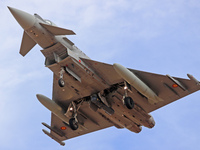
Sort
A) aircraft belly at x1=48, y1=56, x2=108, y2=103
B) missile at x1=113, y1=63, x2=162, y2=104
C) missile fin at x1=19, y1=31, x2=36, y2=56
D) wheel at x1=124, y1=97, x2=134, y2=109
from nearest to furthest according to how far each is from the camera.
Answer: missile at x1=113, y1=63, x2=162, y2=104, aircraft belly at x1=48, y1=56, x2=108, y2=103, wheel at x1=124, y1=97, x2=134, y2=109, missile fin at x1=19, y1=31, x2=36, y2=56

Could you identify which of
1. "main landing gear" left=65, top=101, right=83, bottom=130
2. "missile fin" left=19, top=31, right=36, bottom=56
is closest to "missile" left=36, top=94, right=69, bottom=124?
"main landing gear" left=65, top=101, right=83, bottom=130

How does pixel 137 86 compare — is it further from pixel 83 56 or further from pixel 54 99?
pixel 54 99

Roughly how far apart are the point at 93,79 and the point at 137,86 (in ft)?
10.5

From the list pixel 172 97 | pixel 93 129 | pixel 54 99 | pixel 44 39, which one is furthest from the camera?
pixel 93 129

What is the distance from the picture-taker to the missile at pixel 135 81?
2586 cm

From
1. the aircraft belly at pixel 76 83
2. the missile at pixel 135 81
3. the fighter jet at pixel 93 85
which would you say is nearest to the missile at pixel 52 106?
the fighter jet at pixel 93 85

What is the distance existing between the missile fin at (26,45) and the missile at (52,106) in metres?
3.60

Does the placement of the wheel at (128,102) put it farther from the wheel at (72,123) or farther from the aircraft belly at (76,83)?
the wheel at (72,123)

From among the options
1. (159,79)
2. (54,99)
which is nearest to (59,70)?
(54,99)

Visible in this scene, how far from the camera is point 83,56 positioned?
27.5m

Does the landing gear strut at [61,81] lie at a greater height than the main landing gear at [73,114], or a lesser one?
greater

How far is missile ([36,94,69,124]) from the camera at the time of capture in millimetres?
29311

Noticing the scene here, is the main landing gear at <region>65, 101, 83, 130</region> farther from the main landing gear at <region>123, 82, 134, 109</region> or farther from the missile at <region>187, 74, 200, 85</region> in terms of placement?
the missile at <region>187, 74, 200, 85</region>

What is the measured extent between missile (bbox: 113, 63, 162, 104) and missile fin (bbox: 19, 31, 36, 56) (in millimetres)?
6429
